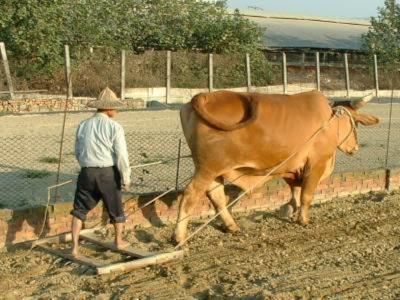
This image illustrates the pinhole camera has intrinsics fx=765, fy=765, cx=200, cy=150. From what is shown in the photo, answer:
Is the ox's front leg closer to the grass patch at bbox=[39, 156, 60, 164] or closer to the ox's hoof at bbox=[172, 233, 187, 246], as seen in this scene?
the ox's hoof at bbox=[172, 233, 187, 246]

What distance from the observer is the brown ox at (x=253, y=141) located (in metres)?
8.17

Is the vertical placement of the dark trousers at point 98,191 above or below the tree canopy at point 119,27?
below

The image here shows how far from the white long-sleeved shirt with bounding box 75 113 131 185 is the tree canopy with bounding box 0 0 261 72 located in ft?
58.9

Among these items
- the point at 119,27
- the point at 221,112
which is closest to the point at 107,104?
the point at 221,112

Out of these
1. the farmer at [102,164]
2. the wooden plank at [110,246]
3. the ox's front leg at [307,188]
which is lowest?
the wooden plank at [110,246]

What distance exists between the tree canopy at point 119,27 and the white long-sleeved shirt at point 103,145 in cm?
1795

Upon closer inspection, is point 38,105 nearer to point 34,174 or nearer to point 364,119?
point 34,174

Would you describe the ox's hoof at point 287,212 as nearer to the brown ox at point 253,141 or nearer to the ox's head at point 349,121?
the brown ox at point 253,141

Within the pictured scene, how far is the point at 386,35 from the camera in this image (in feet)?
144

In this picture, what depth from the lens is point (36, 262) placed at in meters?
7.54

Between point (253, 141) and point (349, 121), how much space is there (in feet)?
6.21

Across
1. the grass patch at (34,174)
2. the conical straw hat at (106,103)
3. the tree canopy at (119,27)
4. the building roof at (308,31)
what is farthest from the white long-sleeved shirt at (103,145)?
the building roof at (308,31)

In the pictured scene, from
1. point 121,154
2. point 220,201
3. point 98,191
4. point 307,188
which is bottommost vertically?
point 220,201

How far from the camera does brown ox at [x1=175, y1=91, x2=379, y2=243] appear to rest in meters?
8.17
